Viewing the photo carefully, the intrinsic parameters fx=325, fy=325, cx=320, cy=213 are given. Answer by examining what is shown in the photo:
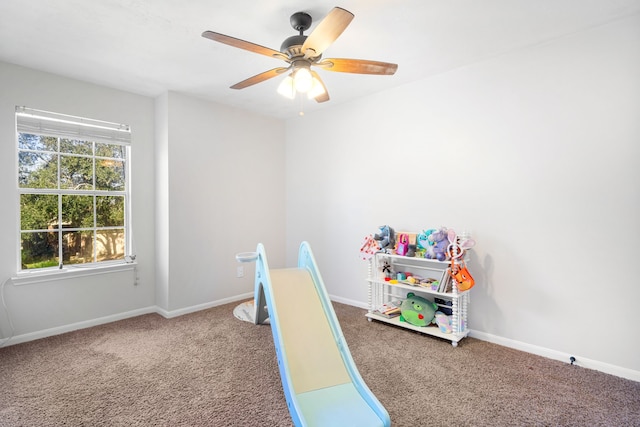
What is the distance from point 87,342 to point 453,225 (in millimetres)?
3497

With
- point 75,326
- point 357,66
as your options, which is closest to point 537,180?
point 357,66

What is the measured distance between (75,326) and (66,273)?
0.54m

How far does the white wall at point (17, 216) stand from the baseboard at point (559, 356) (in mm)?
3543

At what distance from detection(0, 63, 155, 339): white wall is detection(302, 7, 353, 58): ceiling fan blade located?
2554 mm

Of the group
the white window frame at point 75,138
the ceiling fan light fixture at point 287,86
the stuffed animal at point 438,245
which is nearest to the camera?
the ceiling fan light fixture at point 287,86

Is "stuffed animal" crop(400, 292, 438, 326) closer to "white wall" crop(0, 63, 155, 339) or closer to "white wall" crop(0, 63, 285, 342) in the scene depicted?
"white wall" crop(0, 63, 285, 342)

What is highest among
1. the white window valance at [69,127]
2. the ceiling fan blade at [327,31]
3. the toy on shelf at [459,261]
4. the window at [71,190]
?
the ceiling fan blade at [327,31]

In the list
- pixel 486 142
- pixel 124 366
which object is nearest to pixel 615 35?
pixel 486 142

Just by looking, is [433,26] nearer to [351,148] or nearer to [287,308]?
[351,148]

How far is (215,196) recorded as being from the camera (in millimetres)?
3949

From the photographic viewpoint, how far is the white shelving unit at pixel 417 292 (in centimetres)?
277

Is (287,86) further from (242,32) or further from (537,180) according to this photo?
(537,180)

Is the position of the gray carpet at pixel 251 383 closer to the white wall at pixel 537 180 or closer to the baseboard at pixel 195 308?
the white wall at pixel 537 180

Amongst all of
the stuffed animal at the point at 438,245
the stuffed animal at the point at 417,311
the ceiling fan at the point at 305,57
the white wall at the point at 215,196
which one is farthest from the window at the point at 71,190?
the stuffed animal at the point at 438,245
